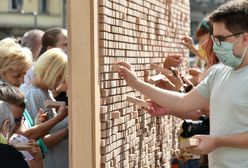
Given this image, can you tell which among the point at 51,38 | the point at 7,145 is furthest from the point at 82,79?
the point at 51,38

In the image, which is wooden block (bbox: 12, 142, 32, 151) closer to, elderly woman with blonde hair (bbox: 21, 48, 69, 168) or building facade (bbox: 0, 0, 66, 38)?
elderly woman with blonde hair (bbox: 21, 48, 69, 168)

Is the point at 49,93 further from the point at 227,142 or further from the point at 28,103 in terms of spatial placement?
the point at 227,142

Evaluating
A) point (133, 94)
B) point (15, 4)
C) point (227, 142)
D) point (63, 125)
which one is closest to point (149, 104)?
point (133, 94)

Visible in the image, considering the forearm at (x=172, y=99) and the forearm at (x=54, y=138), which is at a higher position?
the forearm at (x=172, y=99)

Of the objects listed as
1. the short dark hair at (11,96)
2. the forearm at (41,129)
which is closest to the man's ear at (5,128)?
the short dark hair at (11,96)

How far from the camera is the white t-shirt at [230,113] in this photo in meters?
3.75

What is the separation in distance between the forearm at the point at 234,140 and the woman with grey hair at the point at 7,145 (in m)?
1.07

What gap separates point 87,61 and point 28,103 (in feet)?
4.65

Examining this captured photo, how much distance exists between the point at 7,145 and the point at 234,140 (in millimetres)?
1239

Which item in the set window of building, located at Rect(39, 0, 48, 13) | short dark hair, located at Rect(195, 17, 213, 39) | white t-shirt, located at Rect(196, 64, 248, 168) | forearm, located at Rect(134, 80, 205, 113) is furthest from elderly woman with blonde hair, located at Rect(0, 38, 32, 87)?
window of building, located at Rect(39, 0, 48, 13)

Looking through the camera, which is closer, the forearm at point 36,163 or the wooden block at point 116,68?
the wooden block at point 116,68

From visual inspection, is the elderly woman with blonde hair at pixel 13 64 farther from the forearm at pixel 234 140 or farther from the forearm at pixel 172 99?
the forearm at pixel 234 140

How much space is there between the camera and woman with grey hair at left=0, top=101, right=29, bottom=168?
11.9 feet

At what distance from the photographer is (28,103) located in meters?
5.16
